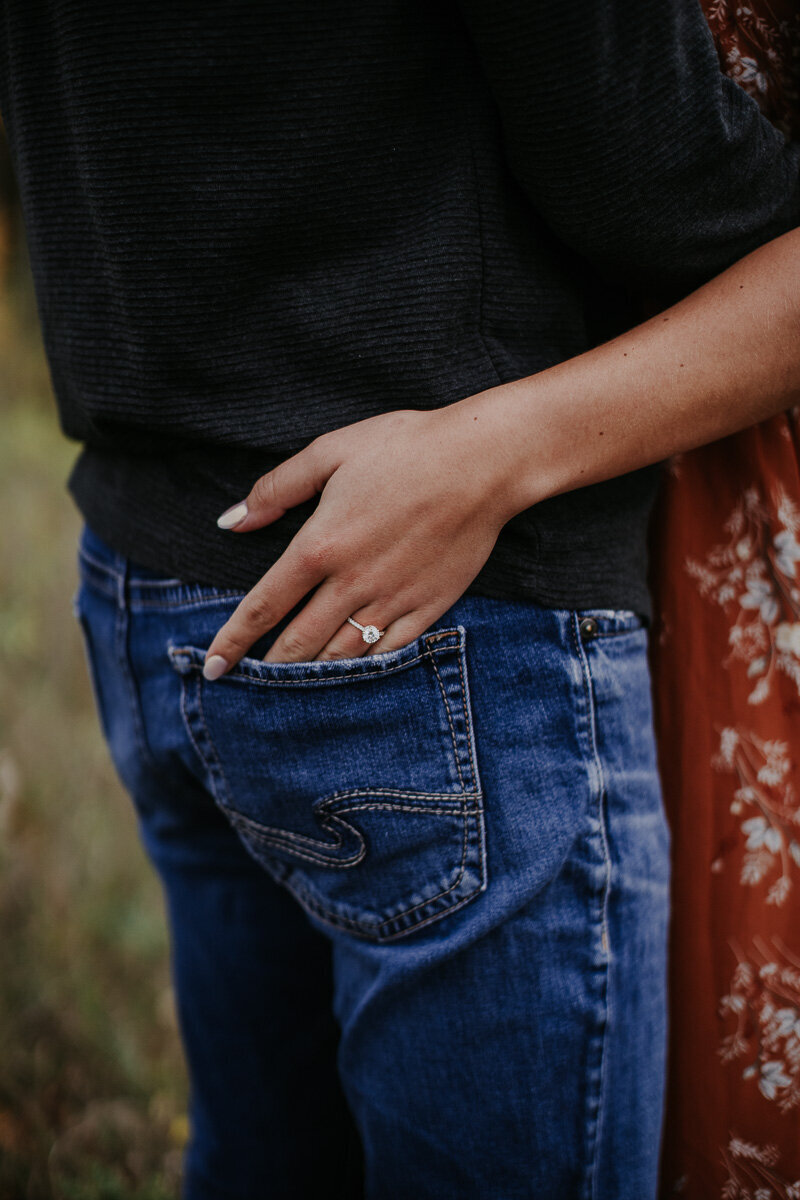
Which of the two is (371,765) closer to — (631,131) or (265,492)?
(265,492)

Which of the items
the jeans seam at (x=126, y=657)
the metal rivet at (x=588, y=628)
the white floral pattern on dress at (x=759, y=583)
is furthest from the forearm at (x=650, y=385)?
the jeans seam at (x=126, y=657)

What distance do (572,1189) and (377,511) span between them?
667 millimetres

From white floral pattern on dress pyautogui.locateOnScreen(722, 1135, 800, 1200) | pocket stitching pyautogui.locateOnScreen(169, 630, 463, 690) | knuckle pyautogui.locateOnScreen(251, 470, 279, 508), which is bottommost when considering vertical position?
white floral pattern on dress pyautogui.locateOnScreen(722, 1135, 800, 1200)

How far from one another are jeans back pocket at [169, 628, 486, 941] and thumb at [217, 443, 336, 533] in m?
0.13

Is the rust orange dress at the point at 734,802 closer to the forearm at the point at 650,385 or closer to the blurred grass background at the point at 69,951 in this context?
the forearm at the point at 650,385

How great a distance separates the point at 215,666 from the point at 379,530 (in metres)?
0.20

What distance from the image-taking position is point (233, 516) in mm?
781

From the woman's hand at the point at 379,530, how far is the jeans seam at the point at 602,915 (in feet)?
0.45

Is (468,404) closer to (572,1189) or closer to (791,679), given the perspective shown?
(791,679)

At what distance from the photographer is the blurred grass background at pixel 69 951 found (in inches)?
71.7

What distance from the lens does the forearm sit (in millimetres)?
735

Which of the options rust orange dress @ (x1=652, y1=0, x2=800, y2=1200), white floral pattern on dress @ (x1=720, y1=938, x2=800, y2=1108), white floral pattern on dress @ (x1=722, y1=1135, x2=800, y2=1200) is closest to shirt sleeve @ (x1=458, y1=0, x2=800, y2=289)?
rust orange dress @ (x1=652, y1=0, x2=800, y2=1200)

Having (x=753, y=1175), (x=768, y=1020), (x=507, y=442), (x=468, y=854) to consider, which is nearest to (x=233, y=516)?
(x=507, y=442)

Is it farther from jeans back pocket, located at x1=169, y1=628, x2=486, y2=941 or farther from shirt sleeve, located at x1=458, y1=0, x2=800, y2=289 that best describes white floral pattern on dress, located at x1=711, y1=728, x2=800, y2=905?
shirt sleeve, located at x1=458, y1=0, x2=800, y2=289
